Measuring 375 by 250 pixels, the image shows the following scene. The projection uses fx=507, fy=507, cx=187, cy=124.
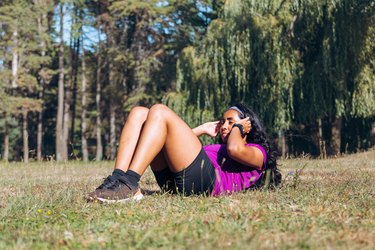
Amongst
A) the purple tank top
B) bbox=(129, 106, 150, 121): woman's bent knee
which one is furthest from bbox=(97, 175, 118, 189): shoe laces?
the purple tank top

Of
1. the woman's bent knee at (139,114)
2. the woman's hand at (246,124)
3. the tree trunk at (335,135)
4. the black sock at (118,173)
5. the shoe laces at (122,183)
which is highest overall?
the woman's bent knee at (139,114)

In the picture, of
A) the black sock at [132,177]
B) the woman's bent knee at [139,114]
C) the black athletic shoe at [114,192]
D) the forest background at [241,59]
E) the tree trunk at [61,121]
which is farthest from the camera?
the tree trunk at [61,121]

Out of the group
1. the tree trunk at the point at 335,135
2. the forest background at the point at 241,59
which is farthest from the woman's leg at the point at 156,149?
the tree trunk at the point at 335,135

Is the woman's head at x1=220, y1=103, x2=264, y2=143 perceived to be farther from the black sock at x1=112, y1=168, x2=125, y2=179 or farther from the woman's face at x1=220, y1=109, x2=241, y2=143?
the black sock at x1=112, y1=168, x2=125, y2=179

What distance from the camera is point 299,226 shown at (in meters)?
3.15

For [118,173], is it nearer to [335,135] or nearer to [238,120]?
[238,120]

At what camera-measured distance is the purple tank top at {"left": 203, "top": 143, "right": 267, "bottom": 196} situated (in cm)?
470

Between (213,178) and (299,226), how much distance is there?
1.52 m

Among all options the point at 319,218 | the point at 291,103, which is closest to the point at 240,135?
the point at 319,218

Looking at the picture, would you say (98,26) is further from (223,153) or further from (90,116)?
(223,153)

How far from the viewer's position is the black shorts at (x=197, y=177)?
14.8ft

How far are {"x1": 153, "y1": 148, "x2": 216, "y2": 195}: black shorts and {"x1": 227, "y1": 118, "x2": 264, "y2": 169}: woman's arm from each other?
25 centimetres

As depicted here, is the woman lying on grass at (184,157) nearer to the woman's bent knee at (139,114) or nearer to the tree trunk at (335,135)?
the woman's bent knee at (139,114)

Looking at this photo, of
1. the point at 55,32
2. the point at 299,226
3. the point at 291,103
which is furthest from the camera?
the point at 55,32
